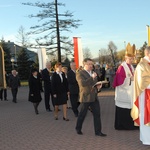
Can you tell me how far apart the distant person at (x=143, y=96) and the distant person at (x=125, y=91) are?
1.22m

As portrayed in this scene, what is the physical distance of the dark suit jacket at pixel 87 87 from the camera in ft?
22.4

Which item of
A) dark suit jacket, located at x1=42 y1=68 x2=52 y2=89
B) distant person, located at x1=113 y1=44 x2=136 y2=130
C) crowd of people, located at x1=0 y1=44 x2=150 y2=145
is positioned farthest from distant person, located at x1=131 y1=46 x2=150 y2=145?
dark suit jacket, located at x1=42 y1=68 x2=52 y2=89

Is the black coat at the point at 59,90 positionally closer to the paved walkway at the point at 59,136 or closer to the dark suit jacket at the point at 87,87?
the paved walkway at the point at 59,136

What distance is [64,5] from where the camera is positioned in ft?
90.3

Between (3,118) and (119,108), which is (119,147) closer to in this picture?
(119,108)

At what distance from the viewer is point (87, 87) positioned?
6879 mm

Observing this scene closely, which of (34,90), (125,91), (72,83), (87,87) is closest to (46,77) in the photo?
(34,90)

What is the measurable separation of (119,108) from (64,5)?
21159 millimetres

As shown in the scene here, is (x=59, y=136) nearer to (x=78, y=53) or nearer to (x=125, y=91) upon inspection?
(x=125, y=91)

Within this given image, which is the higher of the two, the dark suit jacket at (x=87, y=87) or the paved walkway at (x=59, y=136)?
the dark suit jacket at (x=87, y=87)

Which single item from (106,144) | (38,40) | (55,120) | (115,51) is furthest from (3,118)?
(115,51)

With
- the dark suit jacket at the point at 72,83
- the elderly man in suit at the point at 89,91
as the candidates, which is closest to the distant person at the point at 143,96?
the elderly man in suit at the point at 89,91

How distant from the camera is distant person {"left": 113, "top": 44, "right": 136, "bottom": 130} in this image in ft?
24.6

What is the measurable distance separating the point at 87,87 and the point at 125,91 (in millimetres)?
1231
